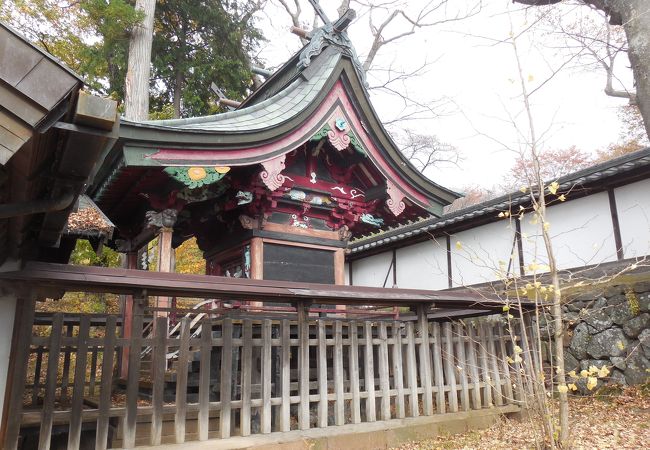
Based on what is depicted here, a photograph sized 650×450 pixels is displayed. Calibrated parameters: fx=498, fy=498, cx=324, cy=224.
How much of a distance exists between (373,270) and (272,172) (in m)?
9.31

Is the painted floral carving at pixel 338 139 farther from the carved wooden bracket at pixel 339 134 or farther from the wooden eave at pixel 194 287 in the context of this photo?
the wooden eave at pixel 194 287

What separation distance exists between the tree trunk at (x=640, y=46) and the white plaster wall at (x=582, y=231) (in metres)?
2.88

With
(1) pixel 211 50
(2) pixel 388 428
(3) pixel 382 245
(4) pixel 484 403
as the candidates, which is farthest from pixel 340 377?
(1) pixel 211 50

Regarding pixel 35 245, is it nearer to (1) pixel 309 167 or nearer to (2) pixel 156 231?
(2) pixel 156 231

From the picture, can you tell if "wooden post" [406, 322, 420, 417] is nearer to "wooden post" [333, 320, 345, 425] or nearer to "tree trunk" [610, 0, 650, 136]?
"wooden post" [333, 320, 345, 425]

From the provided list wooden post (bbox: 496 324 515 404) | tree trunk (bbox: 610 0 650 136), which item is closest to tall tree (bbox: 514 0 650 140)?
tree trunk (bbox: 610 0 650 136)

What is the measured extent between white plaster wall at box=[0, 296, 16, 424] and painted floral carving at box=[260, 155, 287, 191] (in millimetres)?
3621

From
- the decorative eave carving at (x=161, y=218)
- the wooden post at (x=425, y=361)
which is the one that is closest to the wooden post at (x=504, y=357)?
the wooden post at (x=425, y=361)

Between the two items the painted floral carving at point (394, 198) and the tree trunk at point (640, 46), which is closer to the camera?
the tree trunk at point (640, 46)

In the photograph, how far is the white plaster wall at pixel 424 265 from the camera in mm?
13812

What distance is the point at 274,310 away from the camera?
7844 millimetres

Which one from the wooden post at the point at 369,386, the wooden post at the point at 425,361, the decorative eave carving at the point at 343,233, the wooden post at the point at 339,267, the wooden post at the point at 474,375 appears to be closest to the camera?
the wooden post at the point at 369,386

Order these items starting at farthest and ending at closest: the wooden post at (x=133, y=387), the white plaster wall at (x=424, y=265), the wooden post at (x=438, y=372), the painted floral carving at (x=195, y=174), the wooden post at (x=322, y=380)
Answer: the white plaster wall at (x=424, y=265)
the wooden post at (x=438, y=372)
the painted floral carving at (x=195, y=174)
the wooden post at (x=322, y=380)
the wooden post at (x=133, y=387)

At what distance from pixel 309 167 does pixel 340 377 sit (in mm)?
3915
